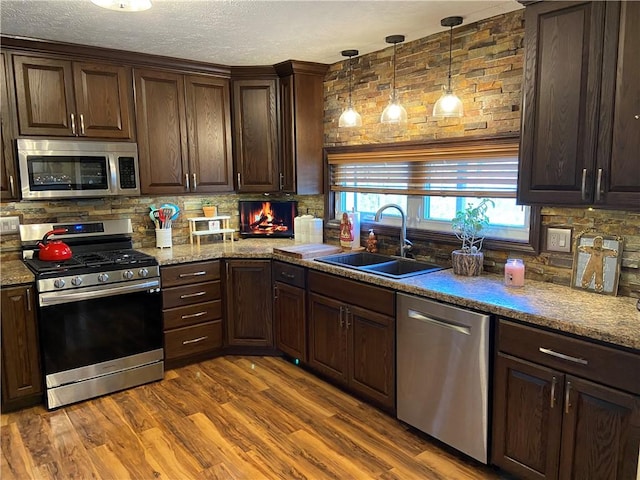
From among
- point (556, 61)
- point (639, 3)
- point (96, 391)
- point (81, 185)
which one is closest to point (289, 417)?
point (96, 391)

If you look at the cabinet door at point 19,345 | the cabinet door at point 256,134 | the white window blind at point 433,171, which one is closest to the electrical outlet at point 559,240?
the white window blind at point 433,171

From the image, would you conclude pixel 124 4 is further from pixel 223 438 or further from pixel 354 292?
pixel 223 438

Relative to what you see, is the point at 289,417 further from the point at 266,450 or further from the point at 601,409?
the point at 601,409

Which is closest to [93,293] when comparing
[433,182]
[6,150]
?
[6,150]

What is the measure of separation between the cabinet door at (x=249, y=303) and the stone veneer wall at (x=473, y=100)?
2.88 feet

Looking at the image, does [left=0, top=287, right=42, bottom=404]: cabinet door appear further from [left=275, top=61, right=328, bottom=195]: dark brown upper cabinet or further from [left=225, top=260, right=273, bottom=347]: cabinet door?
[left=275, top=61, right=328, bottom=195]: dark brown upper cabinet

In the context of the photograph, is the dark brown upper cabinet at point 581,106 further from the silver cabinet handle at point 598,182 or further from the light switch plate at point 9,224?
the light switch plate at point 9,224

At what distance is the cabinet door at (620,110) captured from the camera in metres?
1.90

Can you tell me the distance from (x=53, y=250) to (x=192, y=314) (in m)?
1.04

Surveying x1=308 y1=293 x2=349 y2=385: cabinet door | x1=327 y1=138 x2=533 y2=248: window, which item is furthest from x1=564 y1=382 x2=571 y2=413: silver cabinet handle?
x1=308 y1=293 x2=349 y2=385: cabinet door

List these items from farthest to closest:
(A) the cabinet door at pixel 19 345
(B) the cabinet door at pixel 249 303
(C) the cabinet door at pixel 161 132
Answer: (B) the cabinet door at pixel 249 303 → (C) the cabinet door at pixel 161 132 → (A) the cabinet door at pixel 19 345

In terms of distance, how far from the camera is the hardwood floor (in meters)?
2.37

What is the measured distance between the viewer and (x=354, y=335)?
117 inches

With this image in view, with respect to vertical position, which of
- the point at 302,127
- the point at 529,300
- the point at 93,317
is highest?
the point at 302,127
